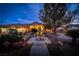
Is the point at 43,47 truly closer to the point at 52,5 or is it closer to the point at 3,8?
the point at 52,5

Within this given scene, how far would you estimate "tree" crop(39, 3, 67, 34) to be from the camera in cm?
253

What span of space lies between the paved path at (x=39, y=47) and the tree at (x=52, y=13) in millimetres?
219

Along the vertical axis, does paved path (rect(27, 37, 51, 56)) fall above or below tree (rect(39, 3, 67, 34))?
below

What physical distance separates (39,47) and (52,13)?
47 cm

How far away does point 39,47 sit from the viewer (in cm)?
254

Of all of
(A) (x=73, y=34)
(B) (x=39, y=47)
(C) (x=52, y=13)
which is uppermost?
(C) (x=52, y=13)

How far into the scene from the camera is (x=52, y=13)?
2537 mm

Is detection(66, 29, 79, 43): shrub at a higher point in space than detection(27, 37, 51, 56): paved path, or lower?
higher

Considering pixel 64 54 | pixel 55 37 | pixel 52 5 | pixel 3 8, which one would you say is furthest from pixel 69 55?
pixel 3 8

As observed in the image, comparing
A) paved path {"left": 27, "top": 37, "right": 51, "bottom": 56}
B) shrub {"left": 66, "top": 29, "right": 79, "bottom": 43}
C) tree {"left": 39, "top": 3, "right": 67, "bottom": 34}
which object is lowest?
paved path {"left": 27, "top": 37, "right": 51, "bottom": 56}

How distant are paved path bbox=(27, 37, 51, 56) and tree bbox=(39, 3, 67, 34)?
22 cm

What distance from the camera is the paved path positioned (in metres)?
2.53

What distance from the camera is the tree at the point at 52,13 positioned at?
2.53 metres

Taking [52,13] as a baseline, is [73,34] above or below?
below
